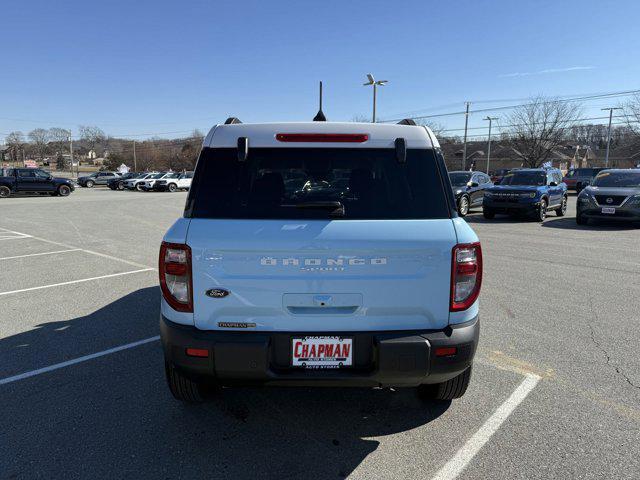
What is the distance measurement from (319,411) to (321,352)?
2.91 ft

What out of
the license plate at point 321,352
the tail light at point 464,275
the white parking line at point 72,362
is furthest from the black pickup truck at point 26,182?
the tail light at point 464,275

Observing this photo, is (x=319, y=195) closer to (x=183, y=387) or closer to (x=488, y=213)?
(x=183, y=387)

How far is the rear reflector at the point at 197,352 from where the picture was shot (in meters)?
2.55

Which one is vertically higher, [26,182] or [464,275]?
[26,182]

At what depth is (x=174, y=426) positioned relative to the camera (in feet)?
9.93

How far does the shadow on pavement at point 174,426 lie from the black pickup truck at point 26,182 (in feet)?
101

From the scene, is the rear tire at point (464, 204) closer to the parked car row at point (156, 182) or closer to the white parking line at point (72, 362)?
the white parking line at point (72, 362)

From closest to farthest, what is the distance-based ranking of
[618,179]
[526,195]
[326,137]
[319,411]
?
1. [326,137]
2. [319,411]
3. [618,179]
4. [526,195]

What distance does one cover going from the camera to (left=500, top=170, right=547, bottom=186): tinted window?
1582 cm

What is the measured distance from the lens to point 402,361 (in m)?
2.53

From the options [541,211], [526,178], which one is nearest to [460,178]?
[526,178]

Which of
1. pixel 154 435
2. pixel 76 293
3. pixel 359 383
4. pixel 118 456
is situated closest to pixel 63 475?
pixel 118 456

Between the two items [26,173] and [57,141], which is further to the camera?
[57,141]

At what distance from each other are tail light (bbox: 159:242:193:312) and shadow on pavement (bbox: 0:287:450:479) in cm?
93
